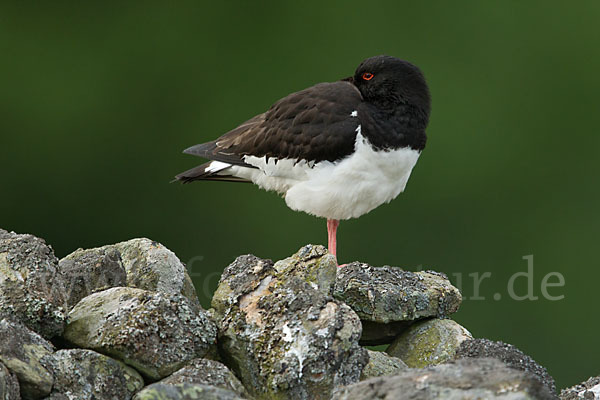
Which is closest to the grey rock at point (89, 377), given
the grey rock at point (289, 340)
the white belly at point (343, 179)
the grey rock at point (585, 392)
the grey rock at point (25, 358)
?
the grey rock at point (25, 358)

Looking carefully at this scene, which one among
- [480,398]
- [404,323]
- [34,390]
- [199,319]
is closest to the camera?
[480,398]

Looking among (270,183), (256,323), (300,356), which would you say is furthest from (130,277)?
(270,183)

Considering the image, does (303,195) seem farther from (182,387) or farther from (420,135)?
(182,387)

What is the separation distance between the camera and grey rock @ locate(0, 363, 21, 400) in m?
2.17

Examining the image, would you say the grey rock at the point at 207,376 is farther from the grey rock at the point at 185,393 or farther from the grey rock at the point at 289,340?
the grey rock at the point at 185,393

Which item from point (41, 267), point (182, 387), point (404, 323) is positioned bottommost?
point (404, 323)

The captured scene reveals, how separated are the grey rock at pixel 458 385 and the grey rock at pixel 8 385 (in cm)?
80

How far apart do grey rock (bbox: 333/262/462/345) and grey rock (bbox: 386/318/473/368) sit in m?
0.03

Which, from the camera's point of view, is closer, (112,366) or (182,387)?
(182,387)

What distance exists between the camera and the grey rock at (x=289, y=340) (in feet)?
8.27

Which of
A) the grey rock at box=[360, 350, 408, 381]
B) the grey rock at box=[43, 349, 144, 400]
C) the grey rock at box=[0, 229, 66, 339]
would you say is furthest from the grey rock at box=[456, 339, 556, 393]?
the grey rock at box=[0, 229, 66, 339]

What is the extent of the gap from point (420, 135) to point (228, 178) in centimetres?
110

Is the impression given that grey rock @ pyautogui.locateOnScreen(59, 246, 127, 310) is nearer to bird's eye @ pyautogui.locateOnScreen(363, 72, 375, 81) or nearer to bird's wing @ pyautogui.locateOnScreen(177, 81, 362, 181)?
bird's wing @ pyautogui.locateOnScreen(177, 81, 362, 181)

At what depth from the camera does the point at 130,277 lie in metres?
3.24
